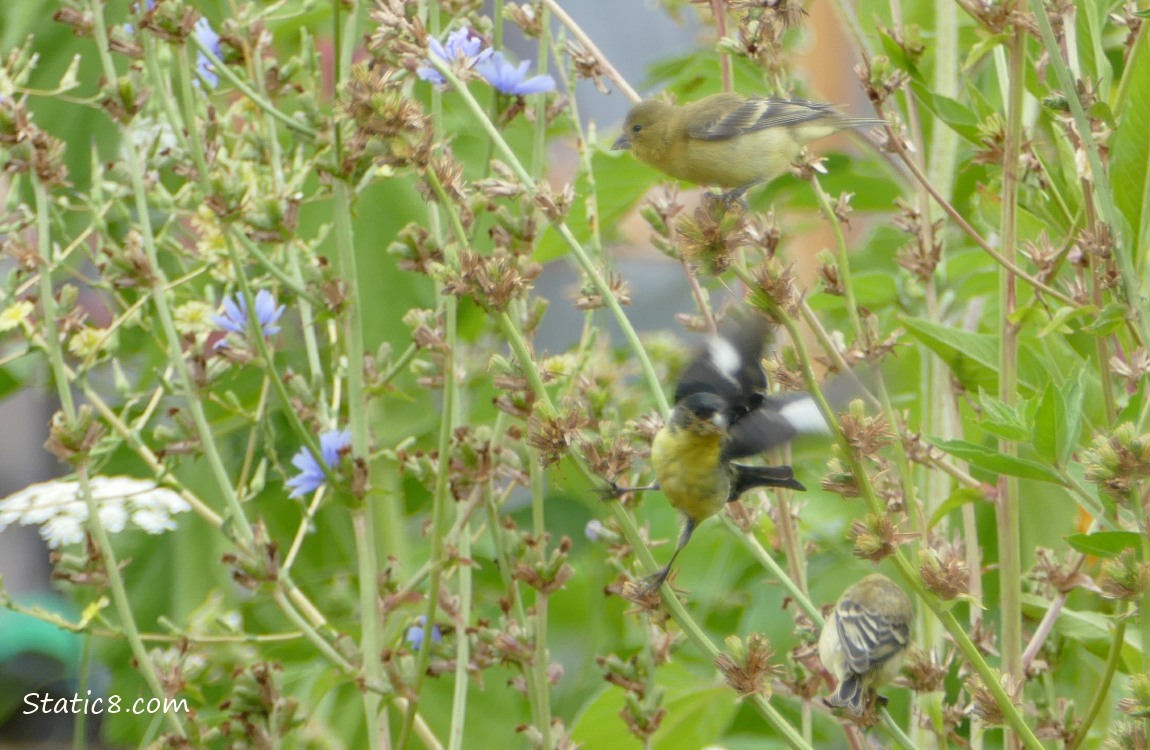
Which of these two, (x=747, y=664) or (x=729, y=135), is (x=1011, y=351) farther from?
(x=729, y=135)

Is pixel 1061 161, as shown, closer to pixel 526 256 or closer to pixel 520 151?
pixel 526 256

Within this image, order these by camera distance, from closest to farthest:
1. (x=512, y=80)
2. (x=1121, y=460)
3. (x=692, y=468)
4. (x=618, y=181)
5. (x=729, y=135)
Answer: (x=1121, y=460) → (x=692, y=468) → (x=512, y=80) → (x=729, y=135) → (x=618, y=181)

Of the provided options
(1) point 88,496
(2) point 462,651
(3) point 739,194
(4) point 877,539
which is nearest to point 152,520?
(1) point 88,496

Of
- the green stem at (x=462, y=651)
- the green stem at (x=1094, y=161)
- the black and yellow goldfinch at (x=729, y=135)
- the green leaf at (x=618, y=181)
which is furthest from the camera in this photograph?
the green leaf at (x=618, y=181)

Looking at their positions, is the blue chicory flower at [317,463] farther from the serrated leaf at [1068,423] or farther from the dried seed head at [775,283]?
the serrated leaf at [1068,423]

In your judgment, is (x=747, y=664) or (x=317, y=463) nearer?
(x=747, y=664)

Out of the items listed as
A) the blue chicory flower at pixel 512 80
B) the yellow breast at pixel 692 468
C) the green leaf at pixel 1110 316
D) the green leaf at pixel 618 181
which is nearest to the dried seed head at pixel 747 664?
the yellow breast at pixel 692 468

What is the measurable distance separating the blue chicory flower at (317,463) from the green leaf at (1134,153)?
28.5 inches

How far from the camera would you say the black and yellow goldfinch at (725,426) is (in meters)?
1.04

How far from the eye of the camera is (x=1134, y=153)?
1.11 meters

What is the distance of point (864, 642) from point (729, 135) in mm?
584

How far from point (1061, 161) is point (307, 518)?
2.52ft

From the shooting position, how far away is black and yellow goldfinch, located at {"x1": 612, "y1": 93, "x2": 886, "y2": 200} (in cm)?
141

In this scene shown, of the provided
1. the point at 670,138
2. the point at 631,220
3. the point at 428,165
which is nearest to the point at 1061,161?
the point at 670,138
